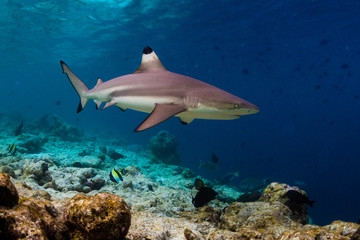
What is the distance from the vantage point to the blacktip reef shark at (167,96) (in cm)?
360

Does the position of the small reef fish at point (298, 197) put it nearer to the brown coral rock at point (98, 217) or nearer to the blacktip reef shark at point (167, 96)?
the blacktip reef shark at point (167, 96)

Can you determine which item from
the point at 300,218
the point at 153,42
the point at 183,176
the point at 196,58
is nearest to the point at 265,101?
the point at 196,58

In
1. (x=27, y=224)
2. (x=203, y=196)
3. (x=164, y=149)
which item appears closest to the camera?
(x=27, y=224)

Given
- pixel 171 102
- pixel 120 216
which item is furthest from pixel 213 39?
pixel 120 216

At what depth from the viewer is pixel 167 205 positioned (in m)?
4.70

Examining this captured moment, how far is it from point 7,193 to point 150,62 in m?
3.67

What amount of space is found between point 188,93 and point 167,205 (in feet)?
8.22

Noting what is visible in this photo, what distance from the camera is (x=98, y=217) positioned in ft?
5.31

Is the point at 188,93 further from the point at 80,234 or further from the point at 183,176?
the point at 183,176

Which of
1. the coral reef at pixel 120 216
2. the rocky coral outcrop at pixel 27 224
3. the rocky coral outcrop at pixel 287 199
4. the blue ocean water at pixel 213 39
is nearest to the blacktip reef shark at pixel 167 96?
the coral reef at pixel 120 216

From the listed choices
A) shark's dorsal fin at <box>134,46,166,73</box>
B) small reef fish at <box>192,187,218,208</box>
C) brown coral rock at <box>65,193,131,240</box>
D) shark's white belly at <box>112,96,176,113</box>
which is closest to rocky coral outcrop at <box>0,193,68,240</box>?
brown coral rock at <box>65,193,131,240</box>

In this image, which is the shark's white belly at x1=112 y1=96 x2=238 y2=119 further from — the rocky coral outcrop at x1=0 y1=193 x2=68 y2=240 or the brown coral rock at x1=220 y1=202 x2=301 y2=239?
the rocky coral outcrop at x1=0 y1=193 x2=68 y2=240

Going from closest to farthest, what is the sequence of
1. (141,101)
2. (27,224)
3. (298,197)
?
(27,224), (298,197), (141,101)

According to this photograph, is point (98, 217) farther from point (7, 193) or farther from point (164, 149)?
point (164, 149)
